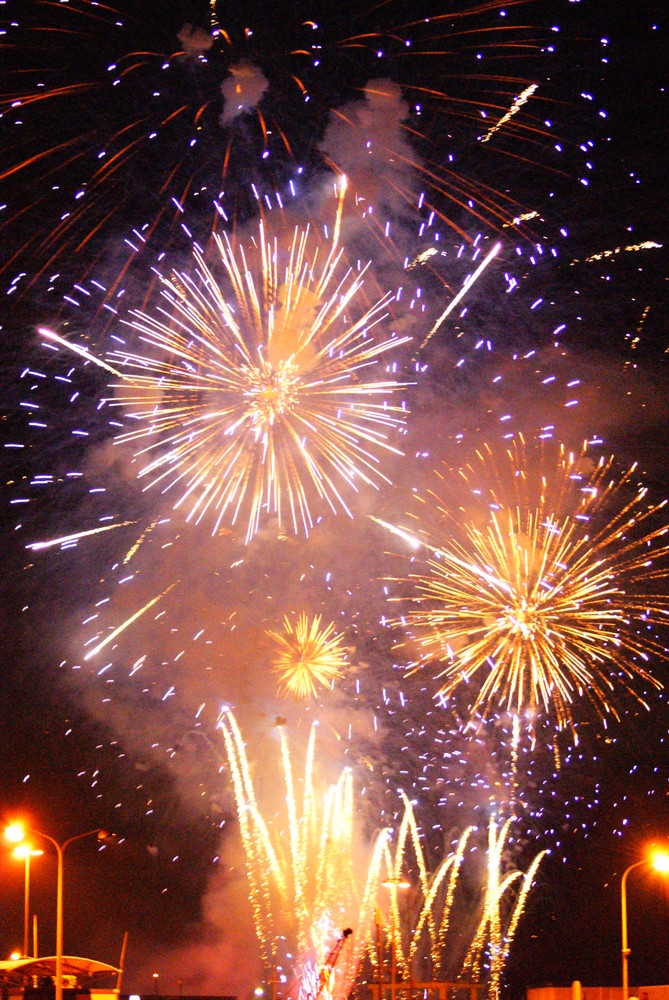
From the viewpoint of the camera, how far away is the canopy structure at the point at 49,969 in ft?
73.5

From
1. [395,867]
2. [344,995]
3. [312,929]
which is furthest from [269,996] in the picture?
[395,867]

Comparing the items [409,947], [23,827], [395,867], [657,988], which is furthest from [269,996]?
[23,827]

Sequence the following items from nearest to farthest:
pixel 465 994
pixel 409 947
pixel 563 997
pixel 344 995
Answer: pixel 563 997, pixel 409 947, pixel 344 995, pixel 465 994

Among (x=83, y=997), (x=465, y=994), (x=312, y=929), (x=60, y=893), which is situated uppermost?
(x=465, y=994)

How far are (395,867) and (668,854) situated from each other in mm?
14417

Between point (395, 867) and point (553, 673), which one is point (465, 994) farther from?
point (553, 673)

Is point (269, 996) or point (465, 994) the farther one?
point (465, 994)

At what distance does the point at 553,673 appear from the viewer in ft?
84.2

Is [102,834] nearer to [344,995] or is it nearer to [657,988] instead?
[657,988]

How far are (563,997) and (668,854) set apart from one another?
1519cm

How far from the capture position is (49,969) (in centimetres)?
2333

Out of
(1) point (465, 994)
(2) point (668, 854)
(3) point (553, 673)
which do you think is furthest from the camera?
(1) point (465, 994)

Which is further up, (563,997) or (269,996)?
(269,996)

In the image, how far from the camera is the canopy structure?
882 inches
